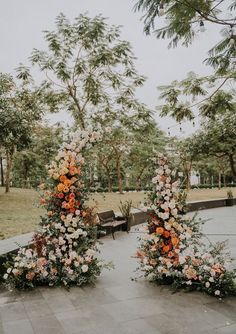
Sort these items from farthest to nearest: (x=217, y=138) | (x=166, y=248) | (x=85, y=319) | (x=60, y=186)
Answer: (x=217, y=138) → (x=60, y=186) → (x=166, y=248) → (x=85, y=319)

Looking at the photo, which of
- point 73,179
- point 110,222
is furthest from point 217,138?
point 73,179

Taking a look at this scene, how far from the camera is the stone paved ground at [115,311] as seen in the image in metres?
3.55

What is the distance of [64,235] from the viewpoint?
5.10m

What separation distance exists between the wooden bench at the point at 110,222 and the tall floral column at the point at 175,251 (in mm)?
3941

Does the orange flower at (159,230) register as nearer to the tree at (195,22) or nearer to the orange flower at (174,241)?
the orange flower at (174,241)

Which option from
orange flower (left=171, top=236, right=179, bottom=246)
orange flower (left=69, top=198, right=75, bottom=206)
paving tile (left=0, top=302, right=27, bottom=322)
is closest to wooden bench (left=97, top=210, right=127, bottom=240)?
orange flower (left=69, top=198, right=75, bottom=206)

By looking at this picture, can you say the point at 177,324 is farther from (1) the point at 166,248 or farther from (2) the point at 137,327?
(1) the point at 166,248

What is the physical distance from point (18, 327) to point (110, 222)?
625cm

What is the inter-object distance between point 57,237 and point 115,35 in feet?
32.6

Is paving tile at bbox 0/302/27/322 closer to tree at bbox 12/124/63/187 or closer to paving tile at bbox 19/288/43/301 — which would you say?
paving tile at bbox 19/288/43/301

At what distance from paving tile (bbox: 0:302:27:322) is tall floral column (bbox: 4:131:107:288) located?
53 cm

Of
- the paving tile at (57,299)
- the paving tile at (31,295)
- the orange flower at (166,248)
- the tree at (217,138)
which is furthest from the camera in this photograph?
the tree at (217,138)

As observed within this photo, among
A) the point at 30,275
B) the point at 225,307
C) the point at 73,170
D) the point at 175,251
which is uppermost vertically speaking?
the point at 73,170

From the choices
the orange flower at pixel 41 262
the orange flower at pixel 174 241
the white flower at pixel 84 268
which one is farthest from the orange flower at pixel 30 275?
the orange flower at pixel 174 241
